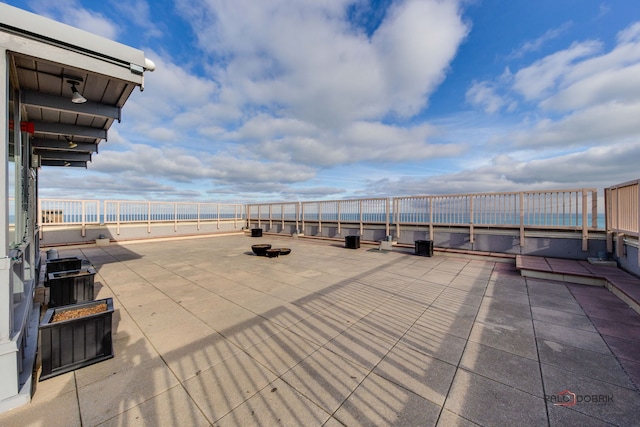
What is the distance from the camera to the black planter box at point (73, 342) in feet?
7.47

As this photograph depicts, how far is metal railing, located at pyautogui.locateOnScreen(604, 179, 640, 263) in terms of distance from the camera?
4715 millimetres

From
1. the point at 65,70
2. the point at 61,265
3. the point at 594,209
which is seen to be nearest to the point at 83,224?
the point at 61,265

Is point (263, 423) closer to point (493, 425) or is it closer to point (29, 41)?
point (493, 425)

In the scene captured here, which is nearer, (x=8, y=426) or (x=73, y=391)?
(x=8, y=426)

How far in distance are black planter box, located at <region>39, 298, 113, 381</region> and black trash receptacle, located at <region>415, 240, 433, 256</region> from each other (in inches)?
318

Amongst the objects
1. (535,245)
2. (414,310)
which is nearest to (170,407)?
(414,310)

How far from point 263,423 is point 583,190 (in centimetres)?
915

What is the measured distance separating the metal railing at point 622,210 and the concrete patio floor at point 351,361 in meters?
1.49

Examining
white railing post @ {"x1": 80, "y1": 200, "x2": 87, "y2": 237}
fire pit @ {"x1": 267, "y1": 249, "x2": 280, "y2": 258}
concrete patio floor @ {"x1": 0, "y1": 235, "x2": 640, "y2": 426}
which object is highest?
white railing post @ {"x1": 80, "y1": 200, "x2": 87, "y2": 237}

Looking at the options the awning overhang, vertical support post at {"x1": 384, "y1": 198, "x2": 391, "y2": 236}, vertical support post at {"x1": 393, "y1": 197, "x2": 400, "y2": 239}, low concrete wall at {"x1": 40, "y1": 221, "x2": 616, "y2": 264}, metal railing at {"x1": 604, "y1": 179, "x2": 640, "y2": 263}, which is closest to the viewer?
the awning overhang

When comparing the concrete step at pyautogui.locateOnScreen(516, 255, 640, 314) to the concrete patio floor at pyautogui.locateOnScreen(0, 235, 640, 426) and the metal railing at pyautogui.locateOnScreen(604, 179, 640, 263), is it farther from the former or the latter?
the metal railing at pyautogui.locateOnScreen(604, 179, 640, 263)

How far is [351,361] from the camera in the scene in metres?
2.49

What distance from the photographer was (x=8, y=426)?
1744mm

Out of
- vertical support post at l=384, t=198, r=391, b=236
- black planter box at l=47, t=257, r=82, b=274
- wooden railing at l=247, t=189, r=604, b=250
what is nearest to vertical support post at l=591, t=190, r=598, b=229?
wooden railing at l=247, t=189, r=604, b=250
